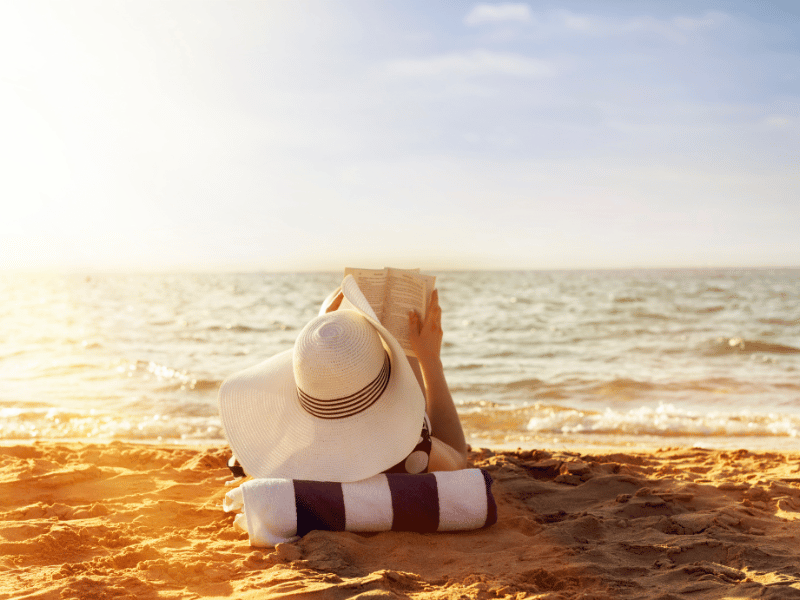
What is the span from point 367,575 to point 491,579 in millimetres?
461

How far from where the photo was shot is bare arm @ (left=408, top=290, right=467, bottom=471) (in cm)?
298

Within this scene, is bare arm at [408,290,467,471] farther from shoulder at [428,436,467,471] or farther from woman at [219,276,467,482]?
woman at [219,276,467,482]

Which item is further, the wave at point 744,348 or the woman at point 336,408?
the wave at point 744,348

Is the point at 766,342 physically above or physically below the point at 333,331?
below

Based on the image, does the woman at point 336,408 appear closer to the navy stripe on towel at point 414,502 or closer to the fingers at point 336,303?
the navy stripe on towel at point 414,502

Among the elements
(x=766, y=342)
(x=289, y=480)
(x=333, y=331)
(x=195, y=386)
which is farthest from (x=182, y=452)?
(x=766, y=342)

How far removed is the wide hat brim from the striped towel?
0.29 ft

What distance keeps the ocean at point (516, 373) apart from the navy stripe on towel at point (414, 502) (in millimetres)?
2606

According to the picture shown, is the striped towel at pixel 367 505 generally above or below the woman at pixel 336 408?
below

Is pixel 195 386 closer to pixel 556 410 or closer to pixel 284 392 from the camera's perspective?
pixel 556 410

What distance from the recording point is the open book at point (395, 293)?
303 centimetres

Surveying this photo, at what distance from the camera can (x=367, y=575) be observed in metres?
2.16

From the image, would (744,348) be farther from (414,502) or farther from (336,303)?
(414,502)

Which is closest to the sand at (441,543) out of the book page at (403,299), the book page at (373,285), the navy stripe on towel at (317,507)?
the navy stripe on towel at (317,507)
